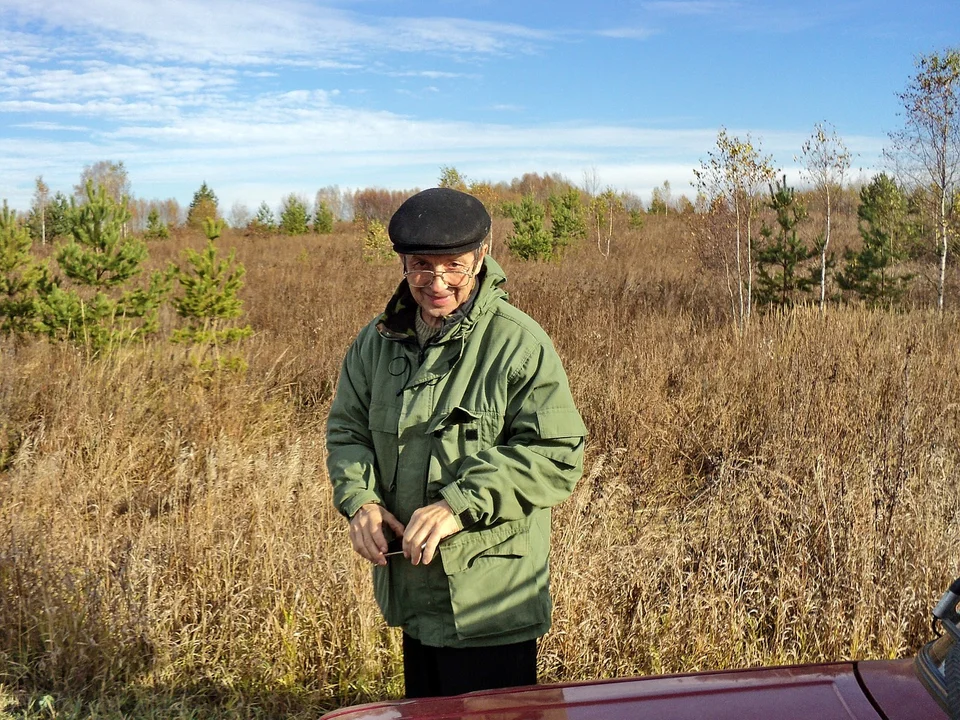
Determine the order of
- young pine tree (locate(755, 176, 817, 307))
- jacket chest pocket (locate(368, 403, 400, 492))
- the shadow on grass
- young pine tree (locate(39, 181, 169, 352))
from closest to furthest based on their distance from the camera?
jacket chest pocket (locate(368, 403, 400, 492)), the shadow on grass, young pine tree (locate(39, 181, 169, 352)), young pine tree (locate(755, 176, 817, 307))

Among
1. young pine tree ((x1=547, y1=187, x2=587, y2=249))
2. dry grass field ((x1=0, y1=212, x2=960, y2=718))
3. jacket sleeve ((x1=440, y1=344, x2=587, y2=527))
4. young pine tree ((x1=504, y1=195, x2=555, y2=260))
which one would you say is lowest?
dry grass field ((x1=0, y1=212, x2=960, y2=718))

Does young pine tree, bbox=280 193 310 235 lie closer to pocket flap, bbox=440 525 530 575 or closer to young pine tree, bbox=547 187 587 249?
young pine tree, bbox=547 187 587 249

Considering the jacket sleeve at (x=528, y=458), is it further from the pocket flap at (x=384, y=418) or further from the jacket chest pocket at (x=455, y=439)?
the pocket flap at (x=384, y=418)

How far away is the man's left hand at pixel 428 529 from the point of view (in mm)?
1645

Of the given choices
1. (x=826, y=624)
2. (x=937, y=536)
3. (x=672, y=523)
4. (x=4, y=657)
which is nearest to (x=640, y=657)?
(x=826, y=624)

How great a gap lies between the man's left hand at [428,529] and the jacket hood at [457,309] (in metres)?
0.38

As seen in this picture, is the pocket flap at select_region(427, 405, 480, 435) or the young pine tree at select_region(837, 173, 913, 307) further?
the young pine tree at select_region(837, 173, 913, 307)

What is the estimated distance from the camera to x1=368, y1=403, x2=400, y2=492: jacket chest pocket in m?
1.85

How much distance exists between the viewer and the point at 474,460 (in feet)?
5.63

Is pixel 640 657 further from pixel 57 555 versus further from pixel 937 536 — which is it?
pixel 57 555

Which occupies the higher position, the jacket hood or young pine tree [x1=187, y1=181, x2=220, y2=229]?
young pine tree [x1=187, y1=181, x2=220, y2=229]

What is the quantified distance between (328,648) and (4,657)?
127 cm

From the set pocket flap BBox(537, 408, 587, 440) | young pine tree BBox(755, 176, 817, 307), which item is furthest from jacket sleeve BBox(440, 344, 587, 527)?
young pine tree BBox(755, 176, 817, 307)

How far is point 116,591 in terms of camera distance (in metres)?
3.31
